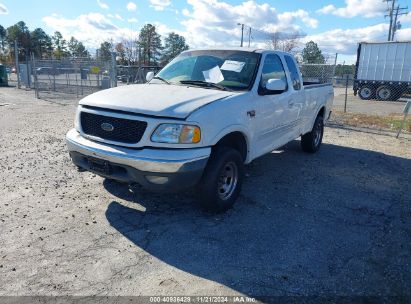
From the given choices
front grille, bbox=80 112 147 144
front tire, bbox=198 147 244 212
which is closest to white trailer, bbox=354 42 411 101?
front tire, bbox=198 147 244 212

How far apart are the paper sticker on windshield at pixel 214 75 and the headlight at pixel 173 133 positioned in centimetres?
131

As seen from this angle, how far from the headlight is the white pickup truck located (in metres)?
0.01

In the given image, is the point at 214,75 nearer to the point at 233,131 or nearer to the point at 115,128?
the point at 233,131

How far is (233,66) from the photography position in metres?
4.86

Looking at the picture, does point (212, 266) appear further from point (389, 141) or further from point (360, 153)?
point (389, 141)

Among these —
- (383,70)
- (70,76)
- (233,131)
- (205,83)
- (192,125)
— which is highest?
(383,70)

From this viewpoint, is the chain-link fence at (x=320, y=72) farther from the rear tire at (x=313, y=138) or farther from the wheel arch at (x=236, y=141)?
the wheel arch at (x=236, y=141)

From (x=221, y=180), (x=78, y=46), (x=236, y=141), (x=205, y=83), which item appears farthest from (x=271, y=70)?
(x=78, y=46)

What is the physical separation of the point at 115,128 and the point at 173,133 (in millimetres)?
681

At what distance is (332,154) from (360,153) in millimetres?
706

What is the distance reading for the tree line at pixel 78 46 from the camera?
204 ft

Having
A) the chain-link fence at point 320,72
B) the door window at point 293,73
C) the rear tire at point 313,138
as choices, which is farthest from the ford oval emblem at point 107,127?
the chain-link fence at point 320,72

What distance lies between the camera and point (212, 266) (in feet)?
10.8

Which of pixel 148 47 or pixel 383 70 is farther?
pixel 148 47
